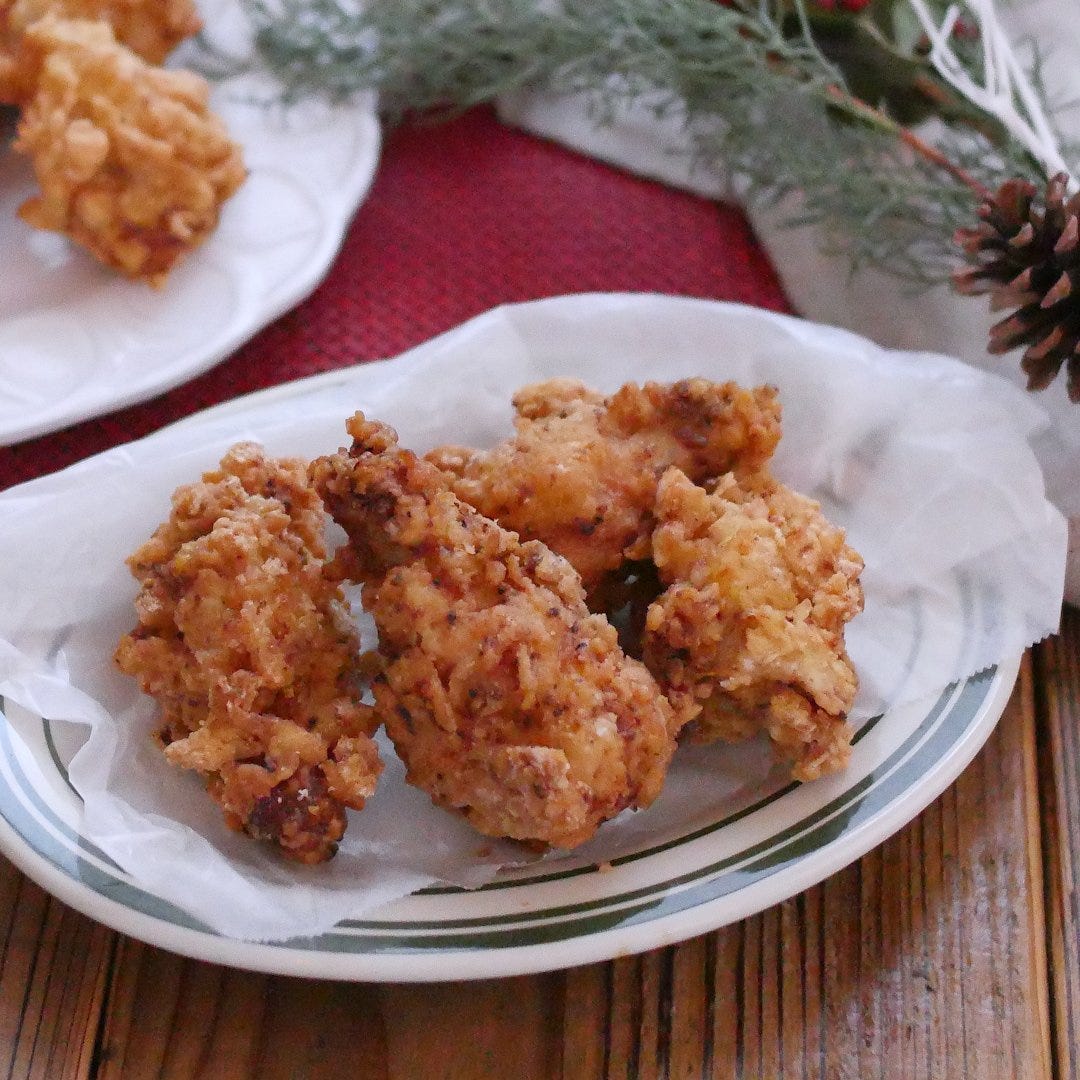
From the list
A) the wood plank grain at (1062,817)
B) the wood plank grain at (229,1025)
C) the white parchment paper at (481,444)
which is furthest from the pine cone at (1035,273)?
the wood plank grain at (229,1025)

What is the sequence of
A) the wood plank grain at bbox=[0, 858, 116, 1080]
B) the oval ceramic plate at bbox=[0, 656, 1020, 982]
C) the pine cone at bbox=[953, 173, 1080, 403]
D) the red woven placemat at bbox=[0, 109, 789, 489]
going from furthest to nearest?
1. the red woven placemat at bbox=[0, 109, 789, 489]
2. the pine cone at bbox=[953, 173, 1080, 403]
3. the wood plank grain at bbox=[0, 858, 116, 1080]
4. the oval ceramic plate at bbox=[0, 656, 1020, 982]

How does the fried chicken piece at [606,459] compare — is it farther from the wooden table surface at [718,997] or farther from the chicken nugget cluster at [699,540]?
the wooden table surface at [718,997]

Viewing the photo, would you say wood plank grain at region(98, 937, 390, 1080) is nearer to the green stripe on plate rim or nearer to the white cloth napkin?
the green stripe on plate rim

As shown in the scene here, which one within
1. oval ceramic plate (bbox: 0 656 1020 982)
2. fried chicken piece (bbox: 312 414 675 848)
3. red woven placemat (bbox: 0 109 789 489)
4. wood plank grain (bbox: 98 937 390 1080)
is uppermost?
fried chicken piece (bbox: 312 414 675 848)

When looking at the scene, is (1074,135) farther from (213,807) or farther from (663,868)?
(213,807)

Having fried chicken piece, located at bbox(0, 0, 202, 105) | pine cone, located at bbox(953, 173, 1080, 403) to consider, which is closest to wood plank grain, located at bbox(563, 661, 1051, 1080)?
pine cone, located at bbox(953, 173, 1080, 403)

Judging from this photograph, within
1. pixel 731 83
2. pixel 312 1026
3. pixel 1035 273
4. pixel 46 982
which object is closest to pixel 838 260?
pixel 731 83

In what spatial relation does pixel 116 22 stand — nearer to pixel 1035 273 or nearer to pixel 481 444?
pixel 481 444
